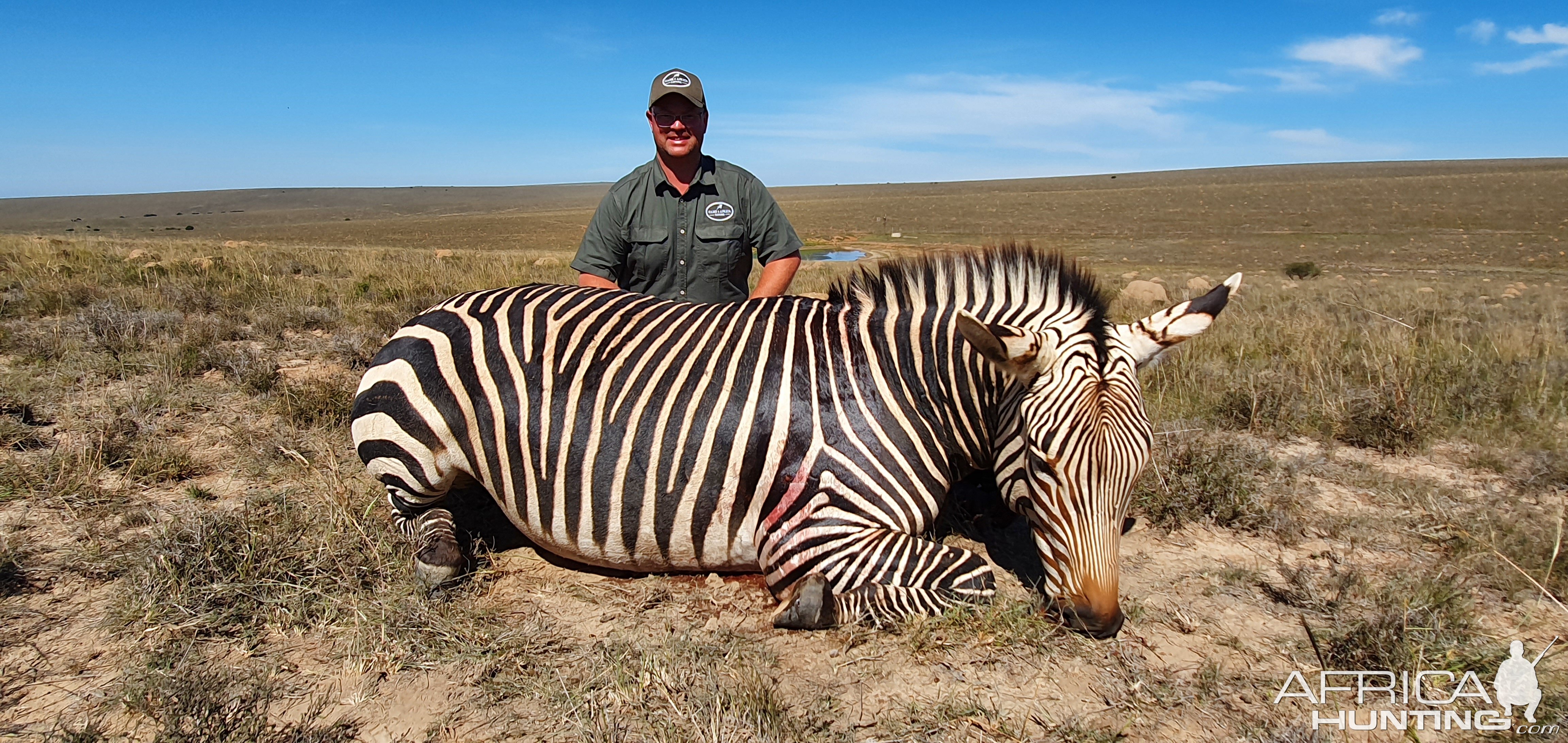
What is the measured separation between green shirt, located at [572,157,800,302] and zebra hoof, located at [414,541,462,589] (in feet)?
7.65

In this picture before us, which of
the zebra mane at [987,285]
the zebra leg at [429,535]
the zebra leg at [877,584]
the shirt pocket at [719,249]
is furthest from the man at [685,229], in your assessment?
the zebra leg at [877,584]

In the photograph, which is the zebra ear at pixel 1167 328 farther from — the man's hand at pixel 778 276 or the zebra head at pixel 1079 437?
the man's hand at pixel 778 276

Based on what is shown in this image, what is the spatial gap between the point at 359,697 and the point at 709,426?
1.49 meters

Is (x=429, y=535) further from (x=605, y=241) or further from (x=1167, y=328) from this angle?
(x=1167, y=328)

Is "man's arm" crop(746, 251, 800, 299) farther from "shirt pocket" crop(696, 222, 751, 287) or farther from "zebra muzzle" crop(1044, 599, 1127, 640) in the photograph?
"zebra muzzle" crop(1044, 599, 1127, 640)

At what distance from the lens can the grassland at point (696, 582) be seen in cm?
240

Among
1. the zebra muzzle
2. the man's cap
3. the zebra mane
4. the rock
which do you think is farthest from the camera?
the rock

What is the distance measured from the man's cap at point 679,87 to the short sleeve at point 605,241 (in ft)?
2.36

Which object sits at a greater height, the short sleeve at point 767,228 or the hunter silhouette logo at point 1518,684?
the short sleeve at point 767,228

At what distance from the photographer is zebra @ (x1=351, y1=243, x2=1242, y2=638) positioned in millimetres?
Answer: 2805

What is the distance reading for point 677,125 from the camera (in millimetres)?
4879

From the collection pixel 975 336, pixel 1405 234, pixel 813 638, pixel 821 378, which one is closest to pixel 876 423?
pixel 821 378

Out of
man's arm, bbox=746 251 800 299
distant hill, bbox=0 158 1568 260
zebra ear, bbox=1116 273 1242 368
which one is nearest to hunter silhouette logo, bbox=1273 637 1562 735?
zebra ear, bbox=1116 273 1242 368

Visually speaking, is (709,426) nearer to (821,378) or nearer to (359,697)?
(821,378)
